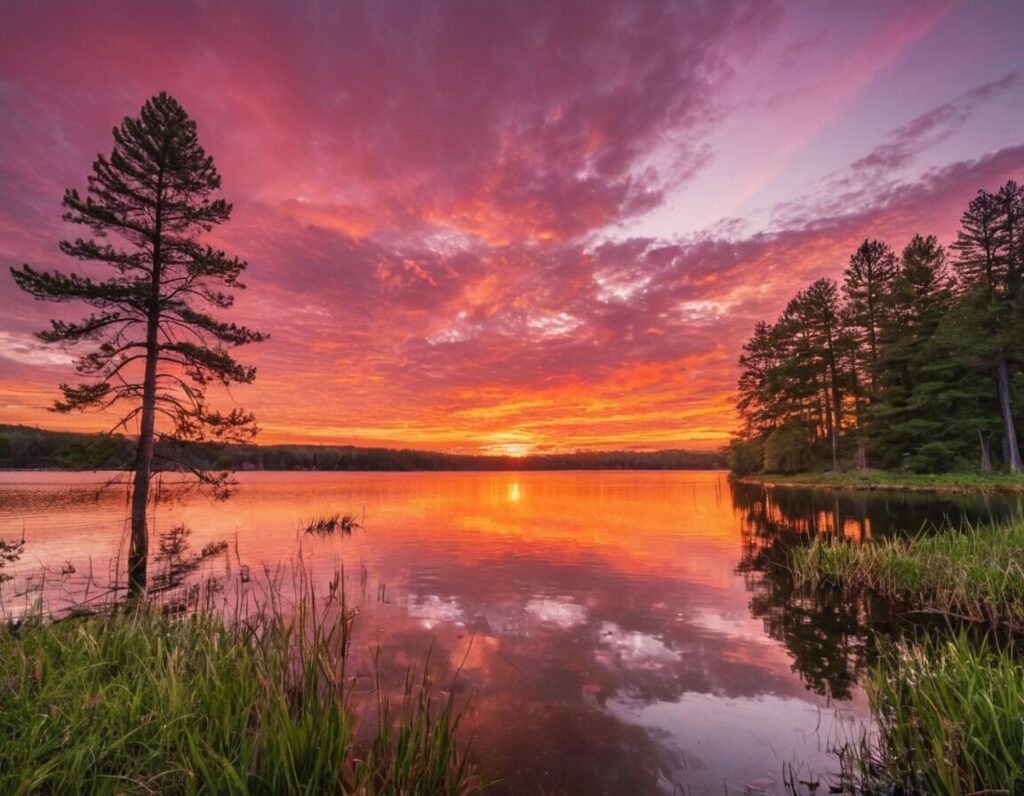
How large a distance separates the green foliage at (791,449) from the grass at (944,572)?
193 ft

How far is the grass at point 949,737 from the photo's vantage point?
17.9ft

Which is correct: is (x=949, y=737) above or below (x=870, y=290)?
below

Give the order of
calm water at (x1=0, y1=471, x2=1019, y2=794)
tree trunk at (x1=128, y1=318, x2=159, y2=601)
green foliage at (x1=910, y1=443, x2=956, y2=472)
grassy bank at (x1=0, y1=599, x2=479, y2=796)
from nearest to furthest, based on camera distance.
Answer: grassy bank at (x1=0, y1=599, x2=479, y2=796) → calm water at (x1=0, y1=471, x2=1019, y2=794) → tree trunk at (x1=128, y1=318, x2=159, y2=601) → green foliage at (x1=910, y1=443, x2=956, y2=472)

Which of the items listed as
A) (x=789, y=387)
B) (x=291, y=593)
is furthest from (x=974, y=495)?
(x=291, y=593)

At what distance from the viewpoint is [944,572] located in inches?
574

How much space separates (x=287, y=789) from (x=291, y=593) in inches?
541

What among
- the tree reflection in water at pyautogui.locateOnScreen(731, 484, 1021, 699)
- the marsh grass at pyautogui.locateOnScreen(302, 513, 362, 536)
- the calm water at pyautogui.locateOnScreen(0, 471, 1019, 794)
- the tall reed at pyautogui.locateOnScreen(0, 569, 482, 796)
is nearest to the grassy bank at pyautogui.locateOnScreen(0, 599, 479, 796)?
the tall reed at pyautogui.locateOnScreen(0, 569, 482, 796)

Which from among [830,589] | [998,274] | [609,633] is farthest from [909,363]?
[609,633]

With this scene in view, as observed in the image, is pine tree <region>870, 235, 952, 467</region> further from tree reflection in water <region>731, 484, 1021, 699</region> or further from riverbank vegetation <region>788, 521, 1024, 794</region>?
riverbank vegetation <region>788, 521, 1024, 794</region>

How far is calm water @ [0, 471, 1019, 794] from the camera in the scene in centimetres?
782

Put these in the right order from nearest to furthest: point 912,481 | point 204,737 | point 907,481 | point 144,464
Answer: point 204,737
point 144,464
point 912,481
point 907,481

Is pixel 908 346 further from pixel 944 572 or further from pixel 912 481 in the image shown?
pixel 944 572

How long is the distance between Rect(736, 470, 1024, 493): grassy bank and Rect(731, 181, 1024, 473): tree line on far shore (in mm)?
2322

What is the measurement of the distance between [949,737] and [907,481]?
59.5 m
